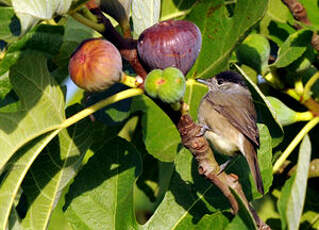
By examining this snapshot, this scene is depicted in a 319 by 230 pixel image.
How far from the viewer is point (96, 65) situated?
51.8 inches

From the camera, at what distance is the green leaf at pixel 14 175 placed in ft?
5.02

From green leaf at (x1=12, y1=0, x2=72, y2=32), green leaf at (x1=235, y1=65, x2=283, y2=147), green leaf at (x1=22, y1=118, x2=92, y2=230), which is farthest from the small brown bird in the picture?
green leaf at (x1=12, y1=0, x2=72, y2=32)

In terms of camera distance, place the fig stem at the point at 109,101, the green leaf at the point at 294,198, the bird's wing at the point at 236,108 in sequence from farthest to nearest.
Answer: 1. the bird's wing at the point at 236,108
2. the fig stem at the point at 109,101
3. the green leaf at the point at 294,198

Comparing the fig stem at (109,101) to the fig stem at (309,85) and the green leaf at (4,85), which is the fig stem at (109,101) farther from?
the fig stem at (309,85)

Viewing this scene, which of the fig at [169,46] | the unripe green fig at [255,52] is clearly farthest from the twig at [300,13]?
the fig at [169,46]

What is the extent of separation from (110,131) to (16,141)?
55 cm

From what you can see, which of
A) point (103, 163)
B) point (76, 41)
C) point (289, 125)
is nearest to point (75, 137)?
point (103, 163)

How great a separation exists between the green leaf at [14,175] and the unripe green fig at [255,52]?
907mm

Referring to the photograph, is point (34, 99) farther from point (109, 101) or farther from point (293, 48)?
point (293, 48)

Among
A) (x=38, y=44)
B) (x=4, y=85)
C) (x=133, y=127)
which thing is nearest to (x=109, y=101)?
(x=38, y=44)

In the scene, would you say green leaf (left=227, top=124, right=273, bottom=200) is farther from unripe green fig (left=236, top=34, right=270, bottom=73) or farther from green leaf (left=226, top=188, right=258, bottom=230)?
green leaf (left=226, top=188, right=258, bottom=230)

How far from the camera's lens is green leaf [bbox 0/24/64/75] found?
1.60 m

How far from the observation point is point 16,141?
149 centimetres

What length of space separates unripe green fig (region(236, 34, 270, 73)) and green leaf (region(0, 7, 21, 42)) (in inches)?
35.3
